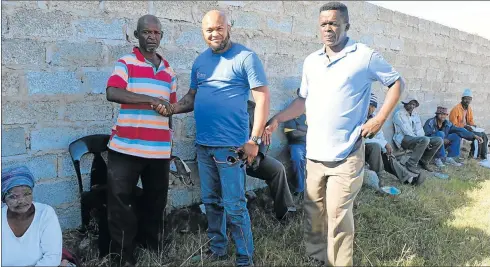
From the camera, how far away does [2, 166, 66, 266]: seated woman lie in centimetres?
239

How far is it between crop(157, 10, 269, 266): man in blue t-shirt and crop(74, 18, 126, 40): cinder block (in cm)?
90

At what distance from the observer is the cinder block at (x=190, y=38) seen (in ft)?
12.9

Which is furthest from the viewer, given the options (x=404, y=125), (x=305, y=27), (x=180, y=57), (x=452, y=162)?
(x=452, y=162)

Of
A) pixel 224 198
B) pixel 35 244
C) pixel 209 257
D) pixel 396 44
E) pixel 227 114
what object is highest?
pixel 396 44

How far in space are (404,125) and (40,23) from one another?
5652mm

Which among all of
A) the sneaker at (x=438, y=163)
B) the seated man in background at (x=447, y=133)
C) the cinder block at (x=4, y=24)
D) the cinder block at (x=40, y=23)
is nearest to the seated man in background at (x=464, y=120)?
the seated man in background at (x=447, y=133)

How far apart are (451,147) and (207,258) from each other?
6.42 m

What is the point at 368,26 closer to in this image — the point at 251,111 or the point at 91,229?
the point at 251,111

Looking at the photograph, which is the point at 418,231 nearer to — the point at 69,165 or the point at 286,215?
the point at 286,215

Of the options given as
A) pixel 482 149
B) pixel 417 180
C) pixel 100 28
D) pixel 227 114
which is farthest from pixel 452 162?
pixel 100 28

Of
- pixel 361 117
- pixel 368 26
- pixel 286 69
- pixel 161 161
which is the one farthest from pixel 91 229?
pixel 368 26

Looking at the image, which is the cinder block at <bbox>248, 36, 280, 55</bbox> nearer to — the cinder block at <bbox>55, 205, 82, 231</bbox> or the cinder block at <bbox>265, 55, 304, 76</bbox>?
the cinder block at <bbox>265, 55, 304, 76</bbox>

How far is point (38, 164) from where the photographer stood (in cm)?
315

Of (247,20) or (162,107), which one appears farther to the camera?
(247,20)
